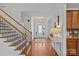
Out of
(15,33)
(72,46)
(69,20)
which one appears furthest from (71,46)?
(15,33)

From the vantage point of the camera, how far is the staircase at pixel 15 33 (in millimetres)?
5414

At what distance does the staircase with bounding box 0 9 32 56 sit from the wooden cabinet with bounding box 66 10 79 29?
1687mm

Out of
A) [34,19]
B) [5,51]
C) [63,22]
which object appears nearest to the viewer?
[5,51]

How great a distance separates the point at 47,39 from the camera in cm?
594

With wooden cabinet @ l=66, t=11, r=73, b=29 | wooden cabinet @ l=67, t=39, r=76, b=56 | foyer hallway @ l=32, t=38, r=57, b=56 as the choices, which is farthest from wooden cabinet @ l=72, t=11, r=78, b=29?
foyer hallway @ l=32, t=38, r=57, b=56

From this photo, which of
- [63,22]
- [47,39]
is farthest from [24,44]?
[63,22]

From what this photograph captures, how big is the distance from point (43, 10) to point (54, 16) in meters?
0.47

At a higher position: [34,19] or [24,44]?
[34,19]

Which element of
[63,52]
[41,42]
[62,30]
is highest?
[62,30]

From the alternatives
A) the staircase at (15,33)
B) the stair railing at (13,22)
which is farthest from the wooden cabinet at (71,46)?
the stair railing at (13,22)

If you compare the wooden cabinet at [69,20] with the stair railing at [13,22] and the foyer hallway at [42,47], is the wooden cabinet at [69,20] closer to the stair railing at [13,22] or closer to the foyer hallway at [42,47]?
the foyer hallway at [42,47]

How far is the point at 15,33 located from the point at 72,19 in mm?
2352

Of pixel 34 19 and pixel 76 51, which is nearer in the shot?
pixel 34 19

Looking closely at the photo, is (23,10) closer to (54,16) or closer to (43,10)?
(43,10)
